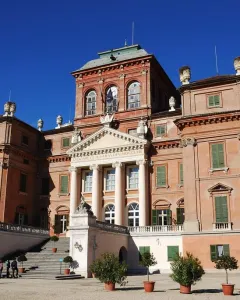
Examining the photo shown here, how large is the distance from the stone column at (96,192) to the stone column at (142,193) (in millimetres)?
4770

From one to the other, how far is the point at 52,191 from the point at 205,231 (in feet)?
65.2

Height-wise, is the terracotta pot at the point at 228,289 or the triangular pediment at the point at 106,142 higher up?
the triangular pediment at the point at 106,142

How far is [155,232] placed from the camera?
119 feet

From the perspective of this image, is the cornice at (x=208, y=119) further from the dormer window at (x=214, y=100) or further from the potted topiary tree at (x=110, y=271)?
the potted topiary tree at (x=110, y=271)

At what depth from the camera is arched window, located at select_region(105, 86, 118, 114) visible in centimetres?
4578

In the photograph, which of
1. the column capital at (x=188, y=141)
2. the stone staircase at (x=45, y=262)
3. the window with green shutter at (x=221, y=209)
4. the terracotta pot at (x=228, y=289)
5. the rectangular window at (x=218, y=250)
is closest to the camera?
the terracotta pot at (x=228, y=289)

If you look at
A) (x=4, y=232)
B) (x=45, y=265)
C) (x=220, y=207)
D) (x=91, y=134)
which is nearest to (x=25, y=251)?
(x=4, y=232)

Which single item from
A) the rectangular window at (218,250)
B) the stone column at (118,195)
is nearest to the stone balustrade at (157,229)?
the stone column at (118,195)

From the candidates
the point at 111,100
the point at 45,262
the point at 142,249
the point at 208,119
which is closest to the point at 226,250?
the point at 142,249

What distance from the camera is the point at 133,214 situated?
40.5m

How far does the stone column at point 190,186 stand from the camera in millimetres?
33625

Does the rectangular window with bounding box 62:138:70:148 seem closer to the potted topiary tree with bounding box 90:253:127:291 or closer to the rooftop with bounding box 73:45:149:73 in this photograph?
the rooftop with bounding box 73:45:149:73

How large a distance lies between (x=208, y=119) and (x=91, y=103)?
671 inches

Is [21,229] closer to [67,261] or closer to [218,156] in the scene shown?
[67,261]
